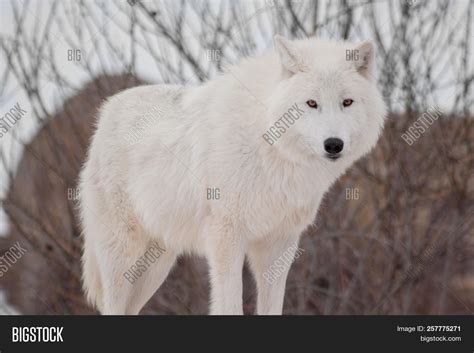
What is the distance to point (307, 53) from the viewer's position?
5305 mm

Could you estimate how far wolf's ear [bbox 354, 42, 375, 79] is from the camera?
5270mm

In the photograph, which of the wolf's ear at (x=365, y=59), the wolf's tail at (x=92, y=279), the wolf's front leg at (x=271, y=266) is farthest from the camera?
the wolf's tail at (x=92, y=279)

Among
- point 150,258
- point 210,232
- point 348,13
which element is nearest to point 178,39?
point 348,13

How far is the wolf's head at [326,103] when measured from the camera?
4.95m

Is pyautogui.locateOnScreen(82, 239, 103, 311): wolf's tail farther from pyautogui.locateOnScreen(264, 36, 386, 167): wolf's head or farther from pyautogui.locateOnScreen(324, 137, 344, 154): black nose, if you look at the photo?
pyautogui.locateOnScreen(324, 137, 344, 154): black nose

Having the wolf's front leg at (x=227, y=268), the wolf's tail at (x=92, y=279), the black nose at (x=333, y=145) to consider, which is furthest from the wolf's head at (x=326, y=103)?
the wolf's tail at (x=92, y=279)

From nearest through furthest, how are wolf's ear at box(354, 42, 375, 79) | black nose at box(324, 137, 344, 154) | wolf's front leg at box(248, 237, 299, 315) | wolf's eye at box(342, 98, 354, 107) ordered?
1. black nose at box(324, 137, 344, 154)
2. wolf's eye at box(342, 98, 354, 107)
3. wolf's ear at box(354, 42, 375, 79)
4. wolf's front leg at box(248, 237, 299, 315)

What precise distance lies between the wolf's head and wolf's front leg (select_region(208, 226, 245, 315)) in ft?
2.35

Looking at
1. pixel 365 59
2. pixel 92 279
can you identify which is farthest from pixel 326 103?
pixel 92 279

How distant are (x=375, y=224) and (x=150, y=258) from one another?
3.91 meters

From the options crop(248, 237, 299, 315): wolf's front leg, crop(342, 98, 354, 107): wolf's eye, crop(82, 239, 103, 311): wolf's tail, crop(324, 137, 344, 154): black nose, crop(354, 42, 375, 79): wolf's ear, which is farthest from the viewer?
crop(82, 239, 103, 311): wolf's tail

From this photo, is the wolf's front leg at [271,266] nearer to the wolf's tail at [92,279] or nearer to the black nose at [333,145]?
the black nose at [333,145]

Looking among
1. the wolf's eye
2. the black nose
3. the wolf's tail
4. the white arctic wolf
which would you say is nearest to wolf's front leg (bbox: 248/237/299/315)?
the white arctic wolf

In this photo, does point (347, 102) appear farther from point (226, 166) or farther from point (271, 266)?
point (271, 266)
